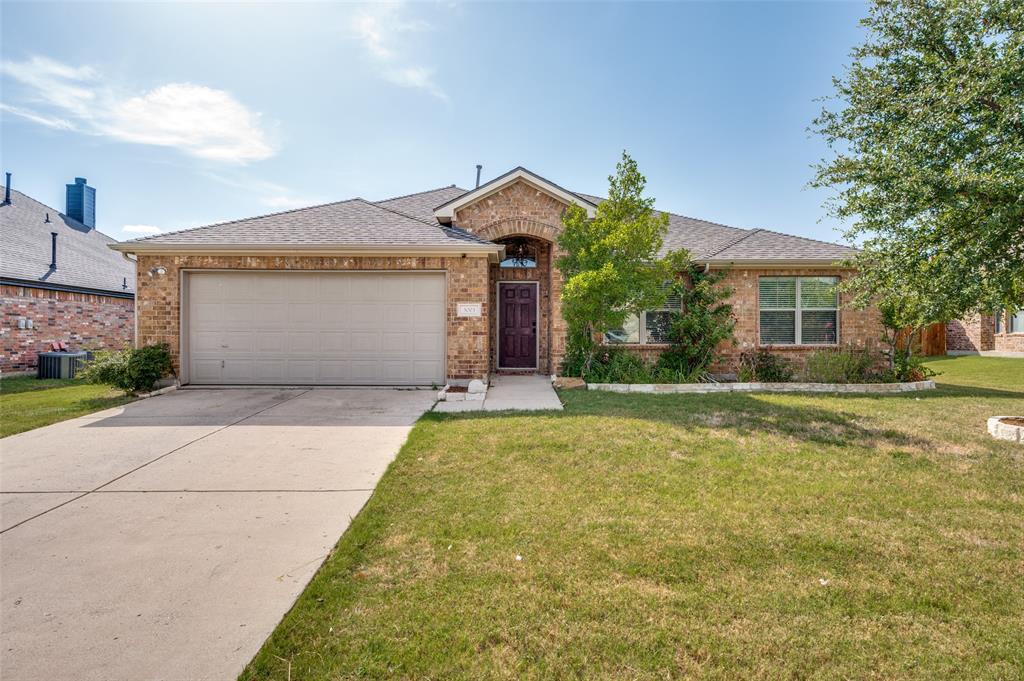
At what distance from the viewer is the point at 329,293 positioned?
10336mm

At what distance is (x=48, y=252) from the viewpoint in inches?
611

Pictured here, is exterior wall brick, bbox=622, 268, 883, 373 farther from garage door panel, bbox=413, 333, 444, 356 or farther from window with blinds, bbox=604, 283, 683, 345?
garage door panel, bbox=413, 333, 444, 356

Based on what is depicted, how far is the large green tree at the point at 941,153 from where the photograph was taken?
6.02 m

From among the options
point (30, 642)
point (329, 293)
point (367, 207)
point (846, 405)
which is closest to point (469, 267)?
point (329, 293)

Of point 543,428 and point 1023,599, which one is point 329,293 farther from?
point 1023,599

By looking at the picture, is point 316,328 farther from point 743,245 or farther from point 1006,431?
point 1006,431

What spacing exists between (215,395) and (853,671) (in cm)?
1023

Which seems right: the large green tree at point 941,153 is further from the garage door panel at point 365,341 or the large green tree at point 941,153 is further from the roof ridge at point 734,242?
the garage door panel at point 365,341

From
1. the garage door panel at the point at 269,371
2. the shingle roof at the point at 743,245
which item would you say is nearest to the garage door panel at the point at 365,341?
the garage door panel at the point at 269,371

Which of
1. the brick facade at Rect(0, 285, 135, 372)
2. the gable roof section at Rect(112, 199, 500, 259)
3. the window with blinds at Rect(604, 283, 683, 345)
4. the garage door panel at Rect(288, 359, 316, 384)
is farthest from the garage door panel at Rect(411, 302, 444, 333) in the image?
the brick facade at Rect(0, 285, 135, 372)

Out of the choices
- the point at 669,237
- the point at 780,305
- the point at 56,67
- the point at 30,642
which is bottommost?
the point at 30,642

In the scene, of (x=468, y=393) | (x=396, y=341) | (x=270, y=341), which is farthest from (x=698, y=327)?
(x=270, y=341)

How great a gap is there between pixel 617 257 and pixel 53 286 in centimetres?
1665

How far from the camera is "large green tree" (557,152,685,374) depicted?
945 cm
